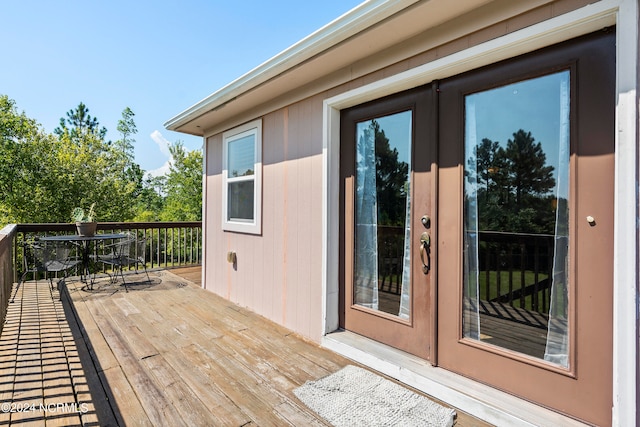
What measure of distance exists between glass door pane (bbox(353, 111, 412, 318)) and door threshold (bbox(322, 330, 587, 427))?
31 cm

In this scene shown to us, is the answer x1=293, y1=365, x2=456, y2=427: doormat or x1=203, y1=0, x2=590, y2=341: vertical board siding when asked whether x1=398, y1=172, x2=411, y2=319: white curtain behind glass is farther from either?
x1=203, y1=0, x2=590, y2=341: vertical board siding

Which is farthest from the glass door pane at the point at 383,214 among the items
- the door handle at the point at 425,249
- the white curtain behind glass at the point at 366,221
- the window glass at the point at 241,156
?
the window glass at the point at 241,156

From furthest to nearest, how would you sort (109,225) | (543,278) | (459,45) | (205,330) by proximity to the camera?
(109,225)
(205,330)
(459,45)
(543,278)

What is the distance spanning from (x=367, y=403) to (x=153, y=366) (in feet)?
5.25

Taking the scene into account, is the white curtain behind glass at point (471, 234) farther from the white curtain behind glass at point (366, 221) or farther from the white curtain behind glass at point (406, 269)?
the white curtain behind glass at point (366, 221)

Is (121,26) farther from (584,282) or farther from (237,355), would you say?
(584,282)

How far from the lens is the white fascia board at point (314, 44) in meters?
1.78

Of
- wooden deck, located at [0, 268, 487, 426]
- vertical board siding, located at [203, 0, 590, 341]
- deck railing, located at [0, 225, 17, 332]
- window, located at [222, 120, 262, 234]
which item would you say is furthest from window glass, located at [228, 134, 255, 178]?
deck railing, located at [0, 225, 17, 332]

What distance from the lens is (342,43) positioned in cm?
214

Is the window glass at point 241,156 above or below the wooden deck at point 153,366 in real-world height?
above

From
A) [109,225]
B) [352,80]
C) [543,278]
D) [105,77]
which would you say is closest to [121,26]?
[109,225]

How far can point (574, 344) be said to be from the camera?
1.50 meters

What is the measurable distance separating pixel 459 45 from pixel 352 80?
861 mm

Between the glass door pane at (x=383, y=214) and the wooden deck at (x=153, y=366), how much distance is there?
613mm
